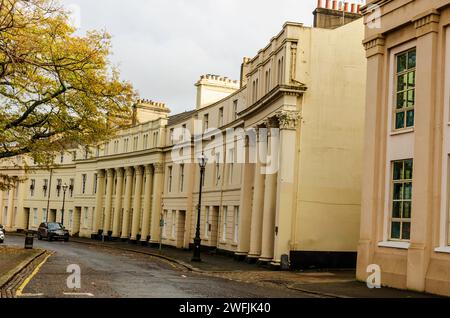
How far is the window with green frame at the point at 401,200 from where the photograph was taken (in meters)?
20.1

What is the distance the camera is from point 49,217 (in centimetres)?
7919

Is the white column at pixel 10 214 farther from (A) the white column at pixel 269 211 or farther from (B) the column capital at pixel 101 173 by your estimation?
(A) the white column at pixel 269 211

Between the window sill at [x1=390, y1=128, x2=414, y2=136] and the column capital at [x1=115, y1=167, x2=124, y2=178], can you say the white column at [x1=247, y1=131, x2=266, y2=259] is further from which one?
the column capital at [x1=115, y1=167, x2=124, y2=178]

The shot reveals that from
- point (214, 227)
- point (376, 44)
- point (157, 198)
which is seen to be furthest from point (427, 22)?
point (157, 198)

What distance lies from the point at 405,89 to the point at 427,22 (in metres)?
2.55

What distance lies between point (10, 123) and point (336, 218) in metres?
16.2

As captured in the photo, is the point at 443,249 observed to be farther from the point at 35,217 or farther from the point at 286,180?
the point at 35,217

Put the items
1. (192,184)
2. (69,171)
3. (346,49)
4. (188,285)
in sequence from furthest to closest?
(69,171)
(192,184)
(346,49)
(188,285)

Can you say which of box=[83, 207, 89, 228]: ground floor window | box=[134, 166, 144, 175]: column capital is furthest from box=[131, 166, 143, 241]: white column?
box=[83, 207, 89, 228]: ground floor window

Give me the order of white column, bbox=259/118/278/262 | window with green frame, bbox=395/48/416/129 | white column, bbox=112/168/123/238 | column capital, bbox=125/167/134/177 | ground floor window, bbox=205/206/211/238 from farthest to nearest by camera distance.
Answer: white column, bbox=112/168/123/238
column capital, bbox=125/167/134/177
ground floor window, bbox=205/206/211/238
white column, bbox=259/118/278/262
window with green frame, bbox=395/48/416/129

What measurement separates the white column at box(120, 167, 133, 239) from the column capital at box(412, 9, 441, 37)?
45.5 m

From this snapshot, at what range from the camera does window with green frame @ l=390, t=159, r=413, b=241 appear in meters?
20.1
